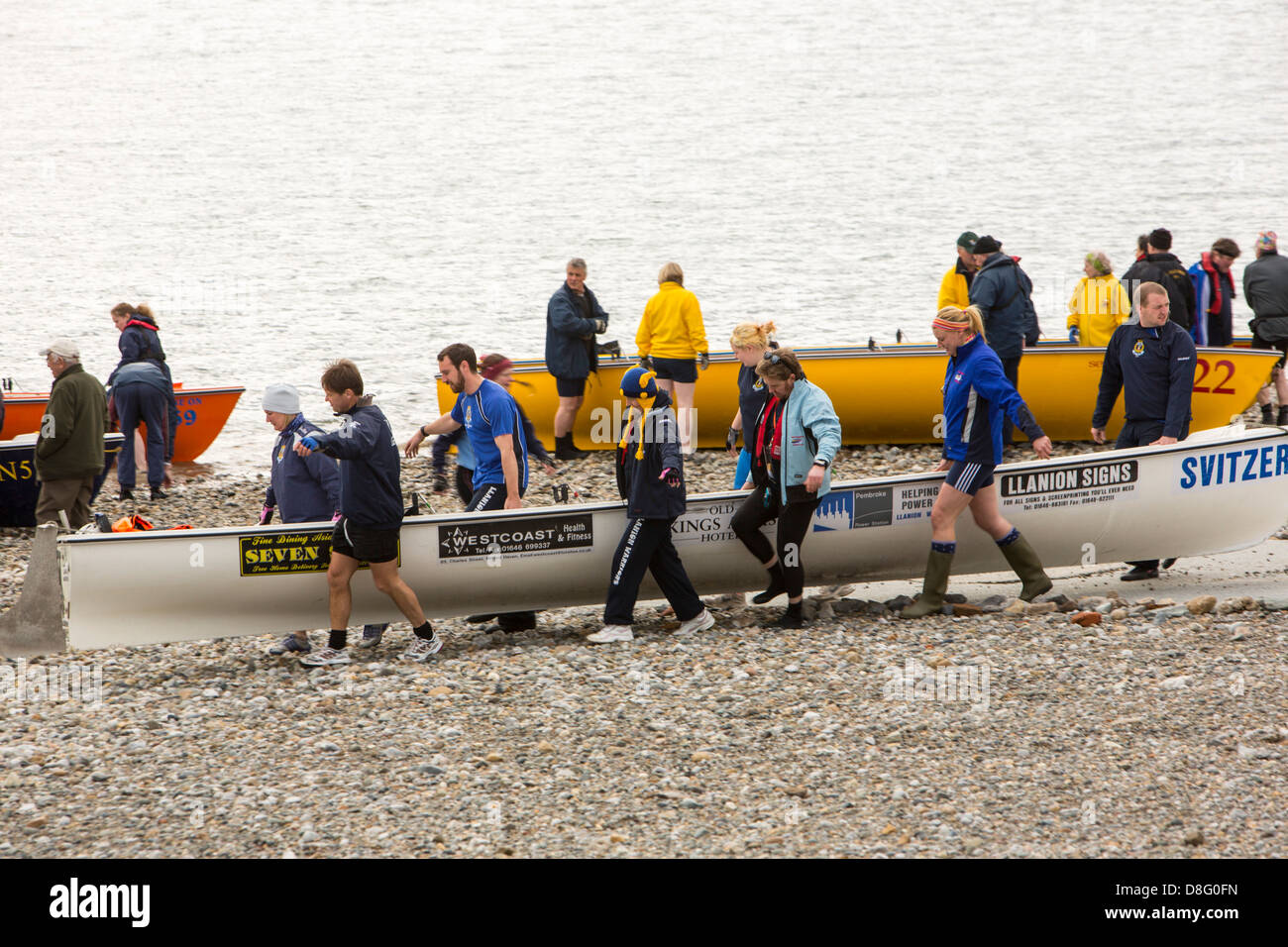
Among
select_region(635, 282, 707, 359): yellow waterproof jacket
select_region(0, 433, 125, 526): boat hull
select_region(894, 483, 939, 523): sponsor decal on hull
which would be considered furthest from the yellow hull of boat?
select_region(894, 483, 939, 523): sponsor decal on hull

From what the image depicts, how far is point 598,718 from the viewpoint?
6.28 meters

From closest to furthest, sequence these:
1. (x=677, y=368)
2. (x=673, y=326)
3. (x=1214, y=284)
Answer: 1. (x=673, y=326)
2. (x=677, y=368)
3. (x=1214, y=284)

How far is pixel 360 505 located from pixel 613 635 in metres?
1.61

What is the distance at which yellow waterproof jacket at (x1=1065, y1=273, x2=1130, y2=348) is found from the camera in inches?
478

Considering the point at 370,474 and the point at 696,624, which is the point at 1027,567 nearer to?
the point at 696,624

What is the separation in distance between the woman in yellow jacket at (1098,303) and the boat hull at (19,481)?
8496mm

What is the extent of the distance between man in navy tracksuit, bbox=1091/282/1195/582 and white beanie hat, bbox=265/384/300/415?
477 centimetres

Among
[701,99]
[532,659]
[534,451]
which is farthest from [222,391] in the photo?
[701,99]

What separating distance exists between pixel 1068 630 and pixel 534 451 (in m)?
3.22

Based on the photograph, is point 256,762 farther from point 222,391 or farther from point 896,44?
point 896,44

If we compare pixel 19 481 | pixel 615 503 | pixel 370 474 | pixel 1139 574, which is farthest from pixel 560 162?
pixel 370 474

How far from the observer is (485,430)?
7.40 m

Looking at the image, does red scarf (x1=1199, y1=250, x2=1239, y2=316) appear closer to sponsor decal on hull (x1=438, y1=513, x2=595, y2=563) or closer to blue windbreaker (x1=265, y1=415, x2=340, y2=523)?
sponsor decal on hull (x1=438, y1=513, x2=595, y2=563)

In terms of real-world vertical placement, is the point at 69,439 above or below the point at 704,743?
above
